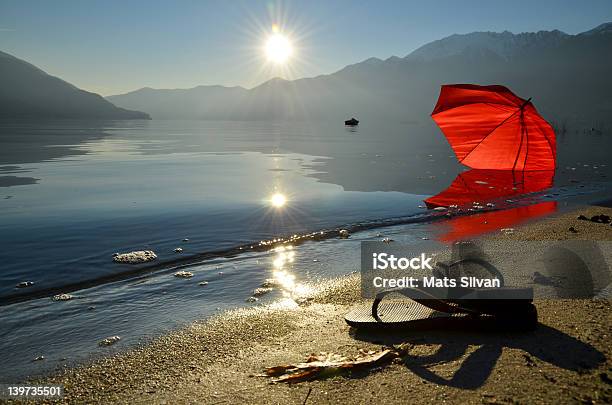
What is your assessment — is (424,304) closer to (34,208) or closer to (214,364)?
(214,364)

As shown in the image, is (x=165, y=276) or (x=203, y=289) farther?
(x=165, y=276)

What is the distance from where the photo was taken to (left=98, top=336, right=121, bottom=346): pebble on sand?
6036mm

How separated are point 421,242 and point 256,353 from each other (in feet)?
25.7

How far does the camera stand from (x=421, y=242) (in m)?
12.0

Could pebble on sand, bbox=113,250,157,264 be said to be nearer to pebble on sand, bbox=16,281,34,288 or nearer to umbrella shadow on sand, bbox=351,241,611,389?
pebble on sand, bbox=16,281,34,288

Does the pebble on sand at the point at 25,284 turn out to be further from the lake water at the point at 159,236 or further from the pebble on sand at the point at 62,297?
the pebble on sand at the point at 62,297

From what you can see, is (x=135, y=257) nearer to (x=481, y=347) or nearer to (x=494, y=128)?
(x=481, y=347)

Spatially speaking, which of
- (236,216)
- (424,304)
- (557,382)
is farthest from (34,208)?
(557,382)

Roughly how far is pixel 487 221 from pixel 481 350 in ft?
34.7

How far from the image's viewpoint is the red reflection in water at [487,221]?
1266 cm

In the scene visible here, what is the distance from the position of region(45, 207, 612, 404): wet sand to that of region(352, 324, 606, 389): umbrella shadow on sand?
0.01m

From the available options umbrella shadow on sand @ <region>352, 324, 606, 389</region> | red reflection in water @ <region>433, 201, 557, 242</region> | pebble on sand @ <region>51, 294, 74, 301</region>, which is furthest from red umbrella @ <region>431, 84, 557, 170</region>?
pebble on sand @ <region>51, 294, 74, 301</region>

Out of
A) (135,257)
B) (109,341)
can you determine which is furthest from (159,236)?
(109,341)

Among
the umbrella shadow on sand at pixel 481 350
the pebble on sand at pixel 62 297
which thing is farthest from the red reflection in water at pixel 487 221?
the pebble on sand at pixel 62 297
